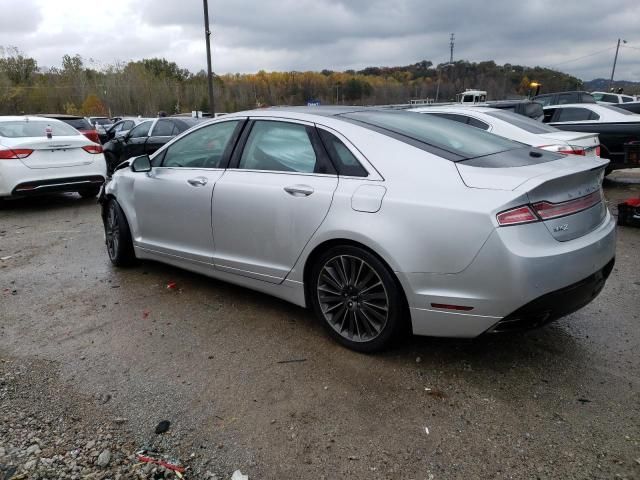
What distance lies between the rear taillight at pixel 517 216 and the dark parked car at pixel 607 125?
24.8ft

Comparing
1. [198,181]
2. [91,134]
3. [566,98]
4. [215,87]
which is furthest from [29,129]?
[215,87]

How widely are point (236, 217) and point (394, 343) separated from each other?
148 centimetres

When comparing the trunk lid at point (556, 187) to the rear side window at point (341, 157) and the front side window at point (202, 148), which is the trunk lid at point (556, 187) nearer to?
the rear side window at point (341, 157)

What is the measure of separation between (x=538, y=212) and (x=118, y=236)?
157 inches

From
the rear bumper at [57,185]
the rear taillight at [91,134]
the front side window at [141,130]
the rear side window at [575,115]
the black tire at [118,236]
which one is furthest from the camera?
the front side window at [141,130]


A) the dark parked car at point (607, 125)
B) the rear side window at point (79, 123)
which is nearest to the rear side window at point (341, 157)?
the dark parked car at point (607, 125)

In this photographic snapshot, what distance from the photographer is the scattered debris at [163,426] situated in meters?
2.52

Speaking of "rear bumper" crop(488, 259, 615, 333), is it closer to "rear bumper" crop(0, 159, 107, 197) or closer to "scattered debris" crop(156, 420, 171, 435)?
"scattered debris" crop(156, 420, 171, 435)

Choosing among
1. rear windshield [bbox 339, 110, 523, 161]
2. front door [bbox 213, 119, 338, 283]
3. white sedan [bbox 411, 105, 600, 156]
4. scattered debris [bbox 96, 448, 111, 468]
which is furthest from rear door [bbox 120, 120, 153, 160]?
scattered debris [bbox 96, 448, 111, 468]

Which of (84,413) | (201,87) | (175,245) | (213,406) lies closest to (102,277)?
(175,245)

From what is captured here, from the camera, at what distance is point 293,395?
2811 millimetres

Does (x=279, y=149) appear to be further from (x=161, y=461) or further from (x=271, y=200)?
Result: (x=161, y=461)

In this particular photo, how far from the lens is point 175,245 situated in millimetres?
4297

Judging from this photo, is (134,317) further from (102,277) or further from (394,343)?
(394,343)
